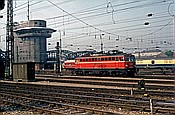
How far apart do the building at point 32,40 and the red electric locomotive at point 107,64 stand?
6154cm

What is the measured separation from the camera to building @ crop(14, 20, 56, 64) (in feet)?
335

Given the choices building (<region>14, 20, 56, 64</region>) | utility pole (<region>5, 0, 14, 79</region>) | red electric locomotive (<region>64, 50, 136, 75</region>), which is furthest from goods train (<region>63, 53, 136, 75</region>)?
building (<region>14, 20, 56, 64</region>)

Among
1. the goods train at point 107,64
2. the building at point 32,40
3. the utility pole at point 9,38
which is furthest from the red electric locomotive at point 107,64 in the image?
the building at point 32,40

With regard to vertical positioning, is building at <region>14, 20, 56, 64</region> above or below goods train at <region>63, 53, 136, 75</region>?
above

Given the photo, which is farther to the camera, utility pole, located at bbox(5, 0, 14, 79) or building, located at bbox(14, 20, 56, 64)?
building, located at bbox(14, 20, 56, 64)

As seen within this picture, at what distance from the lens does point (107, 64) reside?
119 ft

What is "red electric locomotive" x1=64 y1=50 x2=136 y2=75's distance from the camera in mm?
34812

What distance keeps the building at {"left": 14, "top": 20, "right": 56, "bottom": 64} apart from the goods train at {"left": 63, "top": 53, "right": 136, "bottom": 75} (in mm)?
61253

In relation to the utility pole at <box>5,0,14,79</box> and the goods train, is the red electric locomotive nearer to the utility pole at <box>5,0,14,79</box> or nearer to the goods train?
the goods train

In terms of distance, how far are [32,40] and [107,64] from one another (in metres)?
75.6

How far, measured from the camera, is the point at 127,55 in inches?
1393

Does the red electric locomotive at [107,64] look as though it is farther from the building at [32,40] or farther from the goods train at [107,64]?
the building at [32,40]

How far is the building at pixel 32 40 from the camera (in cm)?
10204

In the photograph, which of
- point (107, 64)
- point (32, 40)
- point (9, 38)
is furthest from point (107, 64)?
point (32, 40)
